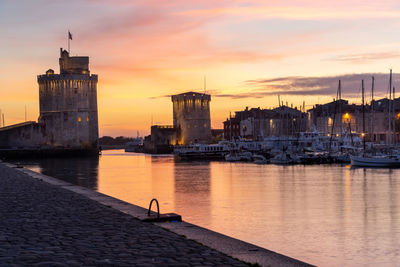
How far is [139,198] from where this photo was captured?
29.0 metres

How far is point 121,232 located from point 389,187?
2631 cm

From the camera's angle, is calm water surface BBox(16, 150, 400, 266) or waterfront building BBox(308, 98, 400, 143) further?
waterfront building BBox(308, 98, 400, 143)

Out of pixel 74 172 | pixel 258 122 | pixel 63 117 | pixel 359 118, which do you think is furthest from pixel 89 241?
pixel 258 122

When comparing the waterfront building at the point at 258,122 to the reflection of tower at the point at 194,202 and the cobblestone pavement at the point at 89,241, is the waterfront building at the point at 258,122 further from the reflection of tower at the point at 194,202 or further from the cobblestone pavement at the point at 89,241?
the cobblestone pavement at the point at 89,241

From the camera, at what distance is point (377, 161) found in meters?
54.2

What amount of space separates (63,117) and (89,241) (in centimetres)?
9988

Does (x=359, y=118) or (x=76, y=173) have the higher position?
(x=359, y=118)

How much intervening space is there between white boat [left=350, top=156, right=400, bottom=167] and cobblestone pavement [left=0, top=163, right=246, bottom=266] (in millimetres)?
44921

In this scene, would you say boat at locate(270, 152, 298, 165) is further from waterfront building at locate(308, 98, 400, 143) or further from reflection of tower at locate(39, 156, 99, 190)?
waterfront building at locate(308, 98, 400, 143)

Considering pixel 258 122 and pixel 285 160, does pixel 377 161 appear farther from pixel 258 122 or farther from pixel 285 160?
pixel 258 122

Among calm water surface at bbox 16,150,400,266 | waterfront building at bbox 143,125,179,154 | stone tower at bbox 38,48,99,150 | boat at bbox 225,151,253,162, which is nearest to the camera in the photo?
calm water surface at bbox 16,150,400,266

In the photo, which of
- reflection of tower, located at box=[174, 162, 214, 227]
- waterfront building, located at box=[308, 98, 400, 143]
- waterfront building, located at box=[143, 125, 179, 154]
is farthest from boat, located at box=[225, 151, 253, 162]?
waterfront building, located at box=[143, 125, 179, 154]

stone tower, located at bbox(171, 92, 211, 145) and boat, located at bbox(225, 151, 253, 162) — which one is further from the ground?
stone tower, located at bbox(171, 92, 211, 145)

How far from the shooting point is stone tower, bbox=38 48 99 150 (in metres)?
105
